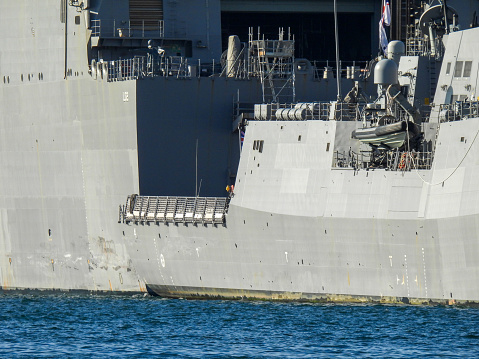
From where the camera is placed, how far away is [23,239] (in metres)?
58.9

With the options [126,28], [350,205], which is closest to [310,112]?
[350,205]

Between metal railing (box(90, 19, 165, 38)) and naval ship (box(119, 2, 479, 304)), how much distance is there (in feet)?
16.1

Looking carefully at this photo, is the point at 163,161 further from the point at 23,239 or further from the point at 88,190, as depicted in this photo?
the point at 23,239

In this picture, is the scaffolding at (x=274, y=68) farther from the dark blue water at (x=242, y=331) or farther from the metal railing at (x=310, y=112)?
the dark blue water at (x=242, y=331)

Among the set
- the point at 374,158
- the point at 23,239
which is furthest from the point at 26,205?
the point at 374,158

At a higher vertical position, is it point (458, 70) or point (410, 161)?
point (458, 70)

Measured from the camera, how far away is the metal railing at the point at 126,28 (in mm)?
56125

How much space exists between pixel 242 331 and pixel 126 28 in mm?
16423

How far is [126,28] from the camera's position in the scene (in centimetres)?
5675

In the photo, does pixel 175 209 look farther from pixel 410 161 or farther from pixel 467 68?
pixel 467 68

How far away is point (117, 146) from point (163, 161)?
5.29ft

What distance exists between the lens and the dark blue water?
39.7 meters

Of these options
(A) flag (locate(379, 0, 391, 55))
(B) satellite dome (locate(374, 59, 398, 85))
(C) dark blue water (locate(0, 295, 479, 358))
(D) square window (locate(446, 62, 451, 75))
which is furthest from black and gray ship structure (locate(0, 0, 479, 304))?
(C) dark blue water (locate(0, 295, 479, 358))

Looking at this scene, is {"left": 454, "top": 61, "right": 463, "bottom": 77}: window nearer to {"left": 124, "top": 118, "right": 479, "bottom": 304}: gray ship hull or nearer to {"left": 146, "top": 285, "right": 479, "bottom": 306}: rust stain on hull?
{"left": 124, "top": 118, "right": 479, "bottom": 304}: gray ship hull
